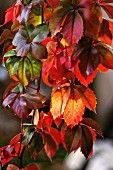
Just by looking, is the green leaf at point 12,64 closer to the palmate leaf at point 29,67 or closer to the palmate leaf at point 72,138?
the palmate leaf at point 29,67

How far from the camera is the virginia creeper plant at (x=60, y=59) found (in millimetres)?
560

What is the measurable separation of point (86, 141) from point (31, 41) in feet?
0.78

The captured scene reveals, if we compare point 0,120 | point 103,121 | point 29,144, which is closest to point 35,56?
point 29,144

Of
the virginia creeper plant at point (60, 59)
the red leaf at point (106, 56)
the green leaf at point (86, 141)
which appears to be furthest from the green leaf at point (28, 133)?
the red leaf at point (106, 56)

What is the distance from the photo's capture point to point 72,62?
601 millimetres

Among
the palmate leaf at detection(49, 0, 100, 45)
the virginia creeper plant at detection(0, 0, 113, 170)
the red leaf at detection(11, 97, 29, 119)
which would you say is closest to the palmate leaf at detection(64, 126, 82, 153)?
the virginia creeper plant at detection(0, 0, 113, 170)

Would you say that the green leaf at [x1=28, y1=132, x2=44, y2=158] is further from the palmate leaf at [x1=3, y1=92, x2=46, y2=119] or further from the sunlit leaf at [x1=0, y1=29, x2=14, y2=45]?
the sunlit leaf at [x1=0, y1=29, x2=14, y2=45]

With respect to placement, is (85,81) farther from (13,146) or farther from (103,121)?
(103,121)

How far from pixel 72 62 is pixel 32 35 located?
0.10 m

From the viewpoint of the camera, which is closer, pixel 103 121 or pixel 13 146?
pixel 13 146

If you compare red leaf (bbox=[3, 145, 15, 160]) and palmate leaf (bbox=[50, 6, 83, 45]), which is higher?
palmate leaf (bbox=[50, 6, 83, 45])

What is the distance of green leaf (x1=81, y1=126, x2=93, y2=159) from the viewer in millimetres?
649

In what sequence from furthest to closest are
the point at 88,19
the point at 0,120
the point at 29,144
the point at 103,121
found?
1. the point at 0,120
2. the point at 103,121
3. the point at 29,144
4. the point at 88,19

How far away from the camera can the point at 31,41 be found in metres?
0.61
